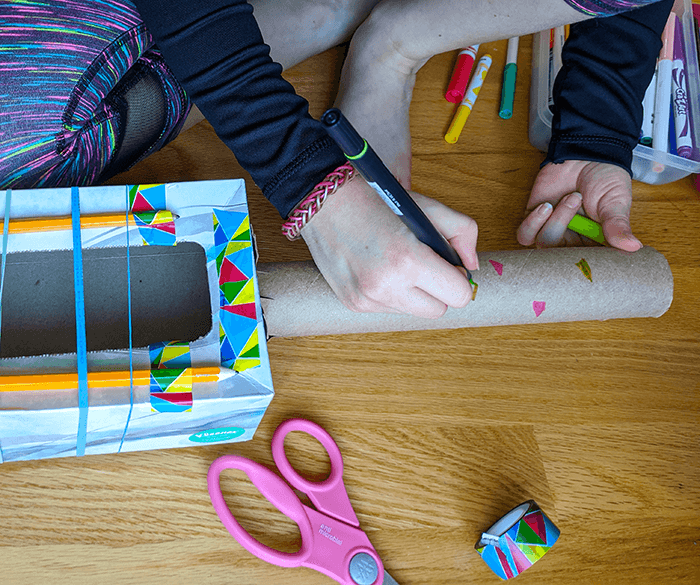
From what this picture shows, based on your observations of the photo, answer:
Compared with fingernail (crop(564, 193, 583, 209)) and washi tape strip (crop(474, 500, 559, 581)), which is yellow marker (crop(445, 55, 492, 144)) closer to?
fingernail (crop(564, 193, 583, 209))

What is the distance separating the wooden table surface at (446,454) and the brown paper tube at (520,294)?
6 cm

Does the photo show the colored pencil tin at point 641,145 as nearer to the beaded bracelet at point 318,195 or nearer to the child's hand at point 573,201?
the child's hand at point 573,201

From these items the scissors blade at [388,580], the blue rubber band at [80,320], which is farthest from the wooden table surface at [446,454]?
the blue rubber band at [80,320]

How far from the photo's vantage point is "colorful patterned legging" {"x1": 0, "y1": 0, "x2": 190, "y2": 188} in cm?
44

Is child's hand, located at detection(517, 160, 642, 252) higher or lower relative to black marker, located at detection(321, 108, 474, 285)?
lower

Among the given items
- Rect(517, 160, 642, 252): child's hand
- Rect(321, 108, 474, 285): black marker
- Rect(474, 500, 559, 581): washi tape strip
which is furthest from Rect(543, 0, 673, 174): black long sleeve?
Rect(474, 500, 559, 581): washi tape strip

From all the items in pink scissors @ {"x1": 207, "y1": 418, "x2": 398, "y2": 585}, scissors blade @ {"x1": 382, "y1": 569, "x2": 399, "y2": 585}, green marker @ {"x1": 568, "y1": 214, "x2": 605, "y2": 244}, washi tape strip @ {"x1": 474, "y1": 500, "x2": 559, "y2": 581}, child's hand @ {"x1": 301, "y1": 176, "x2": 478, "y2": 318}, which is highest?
child's hand @ {"x1": 301, "y1": 176, "x2": 478, "y2": 318}

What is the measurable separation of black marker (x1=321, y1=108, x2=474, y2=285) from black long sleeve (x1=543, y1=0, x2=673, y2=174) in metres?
0.23

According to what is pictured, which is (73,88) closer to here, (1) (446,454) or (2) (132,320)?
(2) (132,320)

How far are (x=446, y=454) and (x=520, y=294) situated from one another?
18 centimetres

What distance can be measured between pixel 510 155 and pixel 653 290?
0.79ft

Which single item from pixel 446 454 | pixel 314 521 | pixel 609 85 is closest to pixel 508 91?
pixel 609 85

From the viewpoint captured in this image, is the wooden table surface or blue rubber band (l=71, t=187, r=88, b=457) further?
the wooden table surface

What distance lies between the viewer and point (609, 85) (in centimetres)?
62
